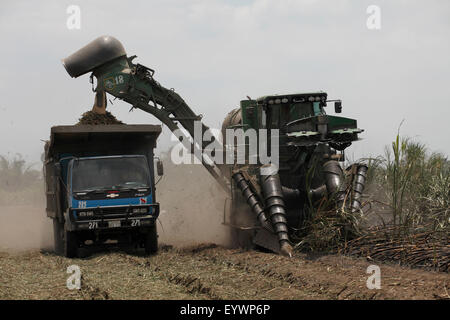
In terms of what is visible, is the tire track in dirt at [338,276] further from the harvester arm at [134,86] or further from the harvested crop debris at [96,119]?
the harvester arm at [134,86]

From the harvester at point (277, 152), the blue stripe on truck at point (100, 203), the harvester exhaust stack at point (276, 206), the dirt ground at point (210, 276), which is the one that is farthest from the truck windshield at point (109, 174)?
the harvester exhaust stack at point (276, 206)

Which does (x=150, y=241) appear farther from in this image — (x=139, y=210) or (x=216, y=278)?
(x=216, y=278)

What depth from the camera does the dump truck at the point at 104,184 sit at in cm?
1438

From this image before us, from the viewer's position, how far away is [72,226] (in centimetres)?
1430

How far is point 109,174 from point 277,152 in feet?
12.5

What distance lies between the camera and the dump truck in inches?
566

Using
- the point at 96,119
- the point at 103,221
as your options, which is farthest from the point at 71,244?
the point at 96,119

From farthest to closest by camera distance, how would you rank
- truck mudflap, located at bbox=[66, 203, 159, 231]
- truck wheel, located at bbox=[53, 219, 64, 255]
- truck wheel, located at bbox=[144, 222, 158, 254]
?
truck wheel, located at bbox=[53, 219, 64, 255], truck wheel, located at bbox=[144, 222, 158, 254], truck mudflap, located at bbox=[66, 203, 159, 231]

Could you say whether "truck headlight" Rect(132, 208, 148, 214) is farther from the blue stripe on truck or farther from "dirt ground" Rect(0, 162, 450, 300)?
"dirt ground" Rect(0, 162, 450, 300)

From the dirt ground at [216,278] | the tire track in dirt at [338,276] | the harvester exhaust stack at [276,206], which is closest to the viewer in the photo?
the tire track in dirt at [338,276]

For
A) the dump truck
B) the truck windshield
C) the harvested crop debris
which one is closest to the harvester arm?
the harvested crop debris

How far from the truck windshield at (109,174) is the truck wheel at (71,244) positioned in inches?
39.1
